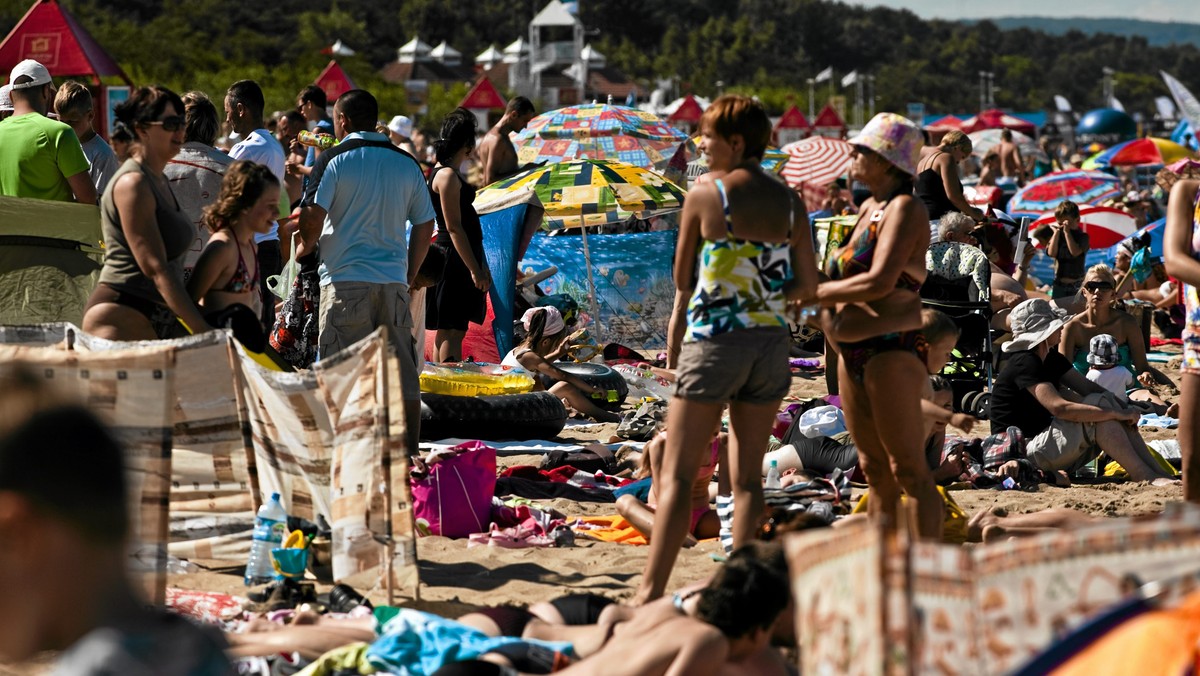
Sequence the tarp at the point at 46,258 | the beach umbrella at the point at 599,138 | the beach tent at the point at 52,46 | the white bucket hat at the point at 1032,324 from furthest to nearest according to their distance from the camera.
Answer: the beach umbrella at the point at 599,138, the beach tent at the point at 52,46, the white bucket hat at the point at 1032,324, the tarp at the point at 46,258

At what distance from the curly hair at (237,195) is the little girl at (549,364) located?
3680mm

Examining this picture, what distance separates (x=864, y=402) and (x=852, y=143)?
0.89m

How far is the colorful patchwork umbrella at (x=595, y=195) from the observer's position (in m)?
11.0

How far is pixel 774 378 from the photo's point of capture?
4.27m

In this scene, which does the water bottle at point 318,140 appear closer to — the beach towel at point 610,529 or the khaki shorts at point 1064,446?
the beach towel at point 610,529

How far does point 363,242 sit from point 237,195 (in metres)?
1.07

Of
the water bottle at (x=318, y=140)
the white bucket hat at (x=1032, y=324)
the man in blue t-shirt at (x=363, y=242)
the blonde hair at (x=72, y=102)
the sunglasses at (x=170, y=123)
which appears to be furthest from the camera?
the white bucket hat at (x=1032, y=324)

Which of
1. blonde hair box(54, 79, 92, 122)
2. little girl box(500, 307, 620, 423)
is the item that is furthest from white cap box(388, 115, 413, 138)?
→ blonde hair box(54, 79, 92, 122)

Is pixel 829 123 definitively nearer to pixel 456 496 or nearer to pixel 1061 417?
pixel 1061 417

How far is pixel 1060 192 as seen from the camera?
17.6m

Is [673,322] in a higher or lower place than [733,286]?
lower

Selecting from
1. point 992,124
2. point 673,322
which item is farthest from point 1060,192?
point 992,124

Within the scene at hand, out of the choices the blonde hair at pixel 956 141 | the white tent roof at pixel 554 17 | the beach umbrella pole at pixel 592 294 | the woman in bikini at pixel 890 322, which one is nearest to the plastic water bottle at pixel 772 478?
the woman in bikini at pixel 890 322

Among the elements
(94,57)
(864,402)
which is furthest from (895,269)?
(94,57)
